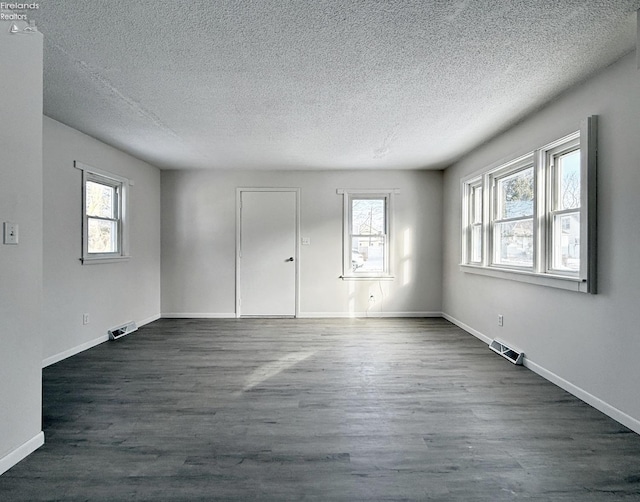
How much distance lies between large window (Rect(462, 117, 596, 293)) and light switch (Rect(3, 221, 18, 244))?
3.64 metres

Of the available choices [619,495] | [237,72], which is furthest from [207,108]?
[619,495]

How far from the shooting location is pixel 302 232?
579 centimetres

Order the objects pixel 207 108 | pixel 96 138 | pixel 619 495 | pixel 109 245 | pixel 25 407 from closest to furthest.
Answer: pixel 619 495
pixel 25 407
pixel 207 108
pixel 96 138
pixel 109 245

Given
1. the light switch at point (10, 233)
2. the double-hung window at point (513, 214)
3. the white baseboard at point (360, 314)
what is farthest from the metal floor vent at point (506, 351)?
the light switch at point (10, 233)

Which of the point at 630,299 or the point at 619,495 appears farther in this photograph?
the point at 630,299

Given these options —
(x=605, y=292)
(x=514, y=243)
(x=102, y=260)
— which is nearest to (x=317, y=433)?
(x=605, y=292)

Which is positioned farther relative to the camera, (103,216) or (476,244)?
(476,244)

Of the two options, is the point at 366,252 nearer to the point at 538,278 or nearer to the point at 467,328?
the point at 467,328

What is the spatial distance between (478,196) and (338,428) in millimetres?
3623

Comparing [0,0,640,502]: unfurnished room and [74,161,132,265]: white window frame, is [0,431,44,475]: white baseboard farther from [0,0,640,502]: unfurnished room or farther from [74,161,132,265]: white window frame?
[74,161,132,265]: white window frame

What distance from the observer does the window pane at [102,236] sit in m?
4.21

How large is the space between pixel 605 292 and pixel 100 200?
5173 mm

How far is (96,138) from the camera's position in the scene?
4.15m

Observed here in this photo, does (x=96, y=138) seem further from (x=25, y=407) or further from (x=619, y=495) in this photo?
(x=619, y=495)
